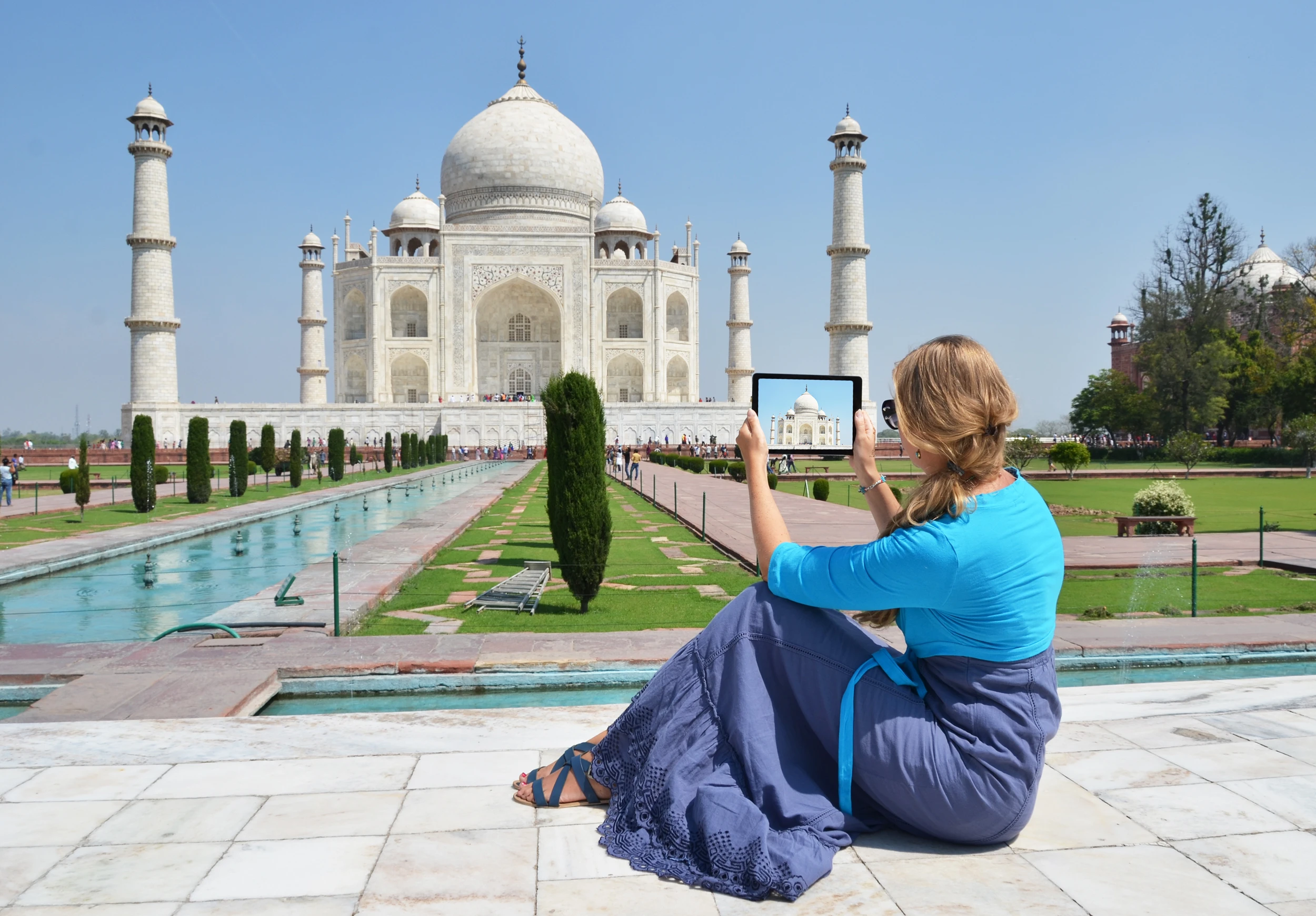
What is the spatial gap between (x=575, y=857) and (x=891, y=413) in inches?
40.2

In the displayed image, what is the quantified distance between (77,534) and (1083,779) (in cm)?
971

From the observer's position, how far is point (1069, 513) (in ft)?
40.0

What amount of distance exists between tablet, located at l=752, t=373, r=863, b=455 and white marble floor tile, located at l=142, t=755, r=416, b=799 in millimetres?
1163

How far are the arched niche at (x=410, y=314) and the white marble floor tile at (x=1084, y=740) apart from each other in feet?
122

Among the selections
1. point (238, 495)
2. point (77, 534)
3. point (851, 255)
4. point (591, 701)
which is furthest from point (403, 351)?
point (591, 701)

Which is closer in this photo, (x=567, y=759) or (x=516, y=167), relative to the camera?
(x=567, y=759)

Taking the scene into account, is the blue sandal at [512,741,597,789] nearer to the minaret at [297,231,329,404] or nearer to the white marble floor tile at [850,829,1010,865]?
the white marble floor tile at [850,829,1010,865]

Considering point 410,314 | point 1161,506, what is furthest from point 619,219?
point 1161,506

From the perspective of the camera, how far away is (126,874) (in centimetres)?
179

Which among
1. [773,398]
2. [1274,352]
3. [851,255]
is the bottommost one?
[773,398]

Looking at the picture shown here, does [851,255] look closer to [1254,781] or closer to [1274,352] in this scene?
[1274,352]

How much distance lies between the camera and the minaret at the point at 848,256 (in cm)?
3162

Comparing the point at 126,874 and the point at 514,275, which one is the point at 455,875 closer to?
the point at 126,874

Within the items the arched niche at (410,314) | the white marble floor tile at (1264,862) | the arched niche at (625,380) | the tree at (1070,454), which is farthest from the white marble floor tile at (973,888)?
the arched niche at (410,314)
